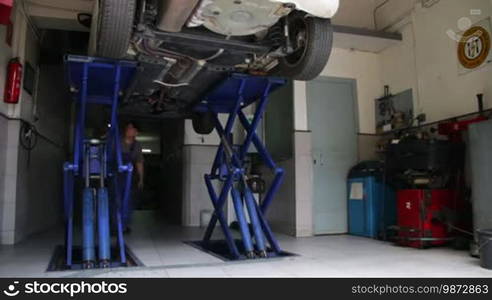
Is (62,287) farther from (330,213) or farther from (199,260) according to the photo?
(330,213)

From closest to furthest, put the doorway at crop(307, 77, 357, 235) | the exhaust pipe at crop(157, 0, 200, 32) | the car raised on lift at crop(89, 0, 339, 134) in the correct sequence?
1. the exhaust pipe at crop(157, 0, 200, 32)
2. the car raised on lift at crop(89, 0, 339, 134)
3. the doorway at crop(307, 77, 357, 235)

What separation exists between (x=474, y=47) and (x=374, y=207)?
7.32ft

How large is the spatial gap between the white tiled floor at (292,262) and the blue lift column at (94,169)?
0.30 m

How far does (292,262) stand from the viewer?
3.45 meters

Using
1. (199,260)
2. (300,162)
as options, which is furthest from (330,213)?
(199,260)

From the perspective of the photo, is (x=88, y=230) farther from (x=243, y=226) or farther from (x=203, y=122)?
(x=203, y=122)

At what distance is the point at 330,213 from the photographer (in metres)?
5.63

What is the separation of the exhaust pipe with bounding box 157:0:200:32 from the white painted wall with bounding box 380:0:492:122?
11.4 ft

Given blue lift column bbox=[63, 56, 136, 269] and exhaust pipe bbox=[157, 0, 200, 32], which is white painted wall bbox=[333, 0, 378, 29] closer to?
blue lift column bbox=[63, 56, 136, 269]

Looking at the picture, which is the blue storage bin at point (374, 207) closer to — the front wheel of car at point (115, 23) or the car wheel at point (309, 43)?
the car wheel at point (309, 43)

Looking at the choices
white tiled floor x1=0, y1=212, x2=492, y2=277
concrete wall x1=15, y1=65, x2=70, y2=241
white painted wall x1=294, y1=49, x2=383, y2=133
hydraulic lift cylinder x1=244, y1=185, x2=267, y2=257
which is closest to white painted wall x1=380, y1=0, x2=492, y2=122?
white painted wall x1=294, y1=49, x2=383, y2=133

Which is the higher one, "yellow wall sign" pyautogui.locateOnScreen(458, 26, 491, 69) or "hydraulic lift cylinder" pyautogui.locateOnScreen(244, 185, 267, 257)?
"yellow wall sign" pyautogui.locateOnScreen(458, 26, 491, 69)

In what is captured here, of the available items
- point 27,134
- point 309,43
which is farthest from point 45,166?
point 309,43

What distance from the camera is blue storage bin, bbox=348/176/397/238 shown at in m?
5.14
